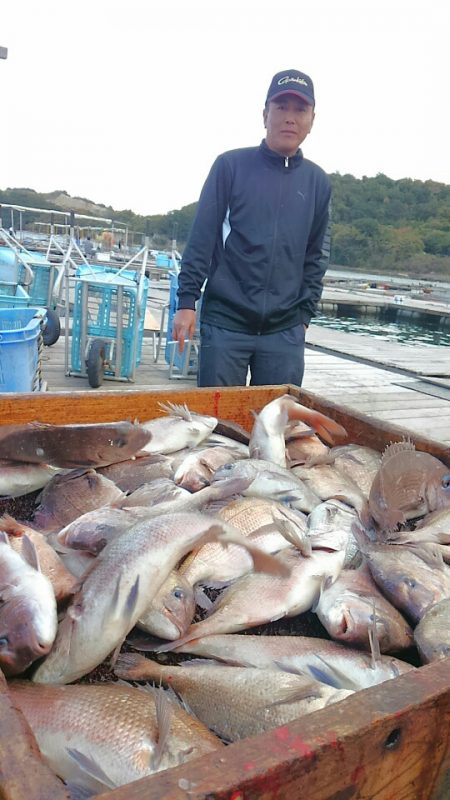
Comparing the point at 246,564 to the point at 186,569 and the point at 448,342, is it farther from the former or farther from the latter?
the point at 448,342

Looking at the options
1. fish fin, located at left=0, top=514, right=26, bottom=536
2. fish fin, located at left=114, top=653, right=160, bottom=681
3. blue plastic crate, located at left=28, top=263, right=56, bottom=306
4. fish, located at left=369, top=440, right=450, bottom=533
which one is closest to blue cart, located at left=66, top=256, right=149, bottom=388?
blue plastic crate, located at left=28, top=263, right=56, bottom=306

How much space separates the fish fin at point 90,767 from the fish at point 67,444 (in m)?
1.19

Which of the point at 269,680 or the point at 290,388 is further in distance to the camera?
the point at 290,388

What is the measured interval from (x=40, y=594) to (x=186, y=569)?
495 mm

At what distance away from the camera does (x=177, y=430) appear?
100 inches

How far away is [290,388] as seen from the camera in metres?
3.32

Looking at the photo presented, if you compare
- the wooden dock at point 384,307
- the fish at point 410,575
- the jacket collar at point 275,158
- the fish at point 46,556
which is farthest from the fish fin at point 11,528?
the wooden dock at point 384,307

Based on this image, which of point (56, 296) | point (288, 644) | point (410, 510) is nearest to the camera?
point (288, 644)

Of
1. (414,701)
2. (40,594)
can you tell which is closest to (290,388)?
(40,594)

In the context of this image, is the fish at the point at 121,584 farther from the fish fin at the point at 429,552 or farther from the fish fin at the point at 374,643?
the fish fin at the point at 429,552

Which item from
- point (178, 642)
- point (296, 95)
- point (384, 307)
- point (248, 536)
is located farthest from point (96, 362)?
point (384, 307)

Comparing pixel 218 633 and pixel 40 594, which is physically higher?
pixel 40 594

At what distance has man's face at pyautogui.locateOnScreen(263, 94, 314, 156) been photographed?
3299 mm

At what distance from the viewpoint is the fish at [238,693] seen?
1253 mm
